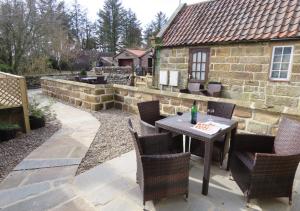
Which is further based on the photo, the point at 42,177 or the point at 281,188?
the point at 42,177

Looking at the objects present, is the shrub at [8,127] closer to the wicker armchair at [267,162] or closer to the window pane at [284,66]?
the wicker armchair at [267,162]

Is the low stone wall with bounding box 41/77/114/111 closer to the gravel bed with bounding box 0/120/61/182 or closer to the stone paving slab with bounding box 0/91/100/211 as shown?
the gravel bed with bounding box 0/120/61/182

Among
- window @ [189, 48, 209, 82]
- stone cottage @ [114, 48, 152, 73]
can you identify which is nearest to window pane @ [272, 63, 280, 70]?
window @ [189, 48, 209, 82]

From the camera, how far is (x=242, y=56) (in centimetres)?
644

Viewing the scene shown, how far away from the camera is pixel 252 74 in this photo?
20.7ft

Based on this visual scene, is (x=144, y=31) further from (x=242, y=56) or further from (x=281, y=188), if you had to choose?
(x=281, y=188)

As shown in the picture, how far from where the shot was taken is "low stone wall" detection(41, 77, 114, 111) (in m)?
5.83

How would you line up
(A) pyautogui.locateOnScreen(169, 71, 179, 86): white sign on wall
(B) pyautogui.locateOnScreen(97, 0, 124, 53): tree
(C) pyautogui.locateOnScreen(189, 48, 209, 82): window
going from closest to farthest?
1. (C) pyautogui.locateOnScreen(189, 48, 209, 82): window
2. (A) pyautogui.locateOnScreen(169, 71, 179, 86): white sign on wall
3. (B) pyautogui.locateOnScreen(97, 0, 124, 53): tree

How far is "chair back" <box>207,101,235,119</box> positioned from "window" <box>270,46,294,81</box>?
3829 millimetres

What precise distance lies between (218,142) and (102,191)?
5.51 ft

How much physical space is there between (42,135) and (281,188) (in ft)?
13.4

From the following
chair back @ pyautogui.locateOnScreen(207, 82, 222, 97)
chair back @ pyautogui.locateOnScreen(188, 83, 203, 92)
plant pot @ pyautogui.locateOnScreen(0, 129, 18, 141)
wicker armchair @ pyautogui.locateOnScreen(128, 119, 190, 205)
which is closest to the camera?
wicker armchair @ pyautogui.locateOnScreen(128, 119, 190, 205)

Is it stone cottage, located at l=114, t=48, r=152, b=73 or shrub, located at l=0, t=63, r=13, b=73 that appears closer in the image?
shrub, located at l=0, t=63, r=13, b=73

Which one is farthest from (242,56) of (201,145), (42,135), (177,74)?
(42,135)
